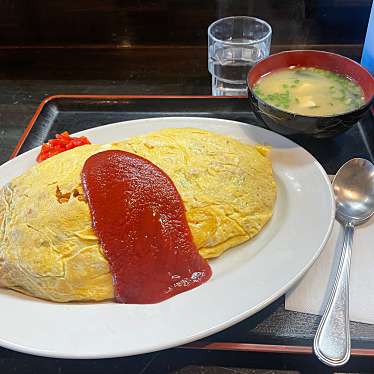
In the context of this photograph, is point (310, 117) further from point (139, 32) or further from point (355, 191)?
point (139, 32)

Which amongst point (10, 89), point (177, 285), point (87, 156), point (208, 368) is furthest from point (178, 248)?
point (10, 89)

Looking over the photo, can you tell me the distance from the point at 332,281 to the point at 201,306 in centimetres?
46

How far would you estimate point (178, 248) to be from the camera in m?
1.49

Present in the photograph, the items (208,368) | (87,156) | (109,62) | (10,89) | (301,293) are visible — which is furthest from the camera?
(109,62)

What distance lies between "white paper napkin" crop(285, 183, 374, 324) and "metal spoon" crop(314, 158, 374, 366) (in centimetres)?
4

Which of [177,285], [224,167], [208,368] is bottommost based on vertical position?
[208,368]

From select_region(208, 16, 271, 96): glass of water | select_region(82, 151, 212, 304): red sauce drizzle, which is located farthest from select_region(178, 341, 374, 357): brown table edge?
select_region(208, 16, 271, 96): glass of water

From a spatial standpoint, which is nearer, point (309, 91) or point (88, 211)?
point (88, 211)

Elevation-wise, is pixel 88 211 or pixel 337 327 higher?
pixel 88 211

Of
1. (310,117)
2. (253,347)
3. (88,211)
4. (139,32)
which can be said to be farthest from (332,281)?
(139,32)

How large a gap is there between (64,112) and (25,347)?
4.55 ft

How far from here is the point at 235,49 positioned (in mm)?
2525

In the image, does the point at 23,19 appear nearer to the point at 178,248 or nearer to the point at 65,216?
the point at 65,216

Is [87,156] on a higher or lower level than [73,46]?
higher
